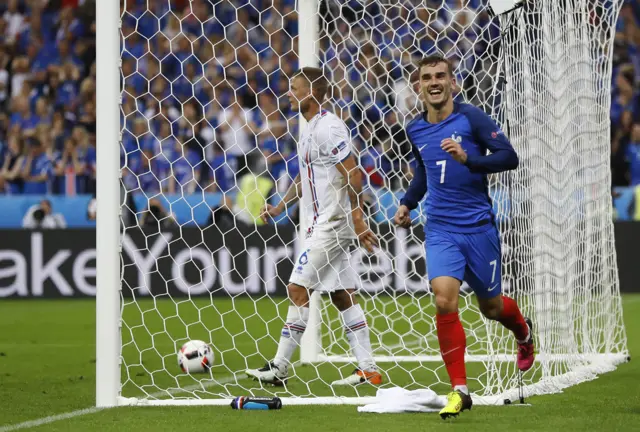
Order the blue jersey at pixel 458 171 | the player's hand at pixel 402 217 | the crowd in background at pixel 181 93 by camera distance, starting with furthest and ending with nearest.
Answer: the crowd in background at pixel 181 93 < the player's hand at pixel 402 217 < the blue jersey at pixel 458 171

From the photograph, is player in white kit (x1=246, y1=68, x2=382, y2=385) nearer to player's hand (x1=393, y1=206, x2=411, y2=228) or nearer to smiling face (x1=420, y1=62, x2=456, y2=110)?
player's hand (x1=393, y1=206, x2=411, y2=228)

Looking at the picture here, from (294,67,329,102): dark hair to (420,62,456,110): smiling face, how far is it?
125cm

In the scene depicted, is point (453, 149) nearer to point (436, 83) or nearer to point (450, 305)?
point (436, 83)

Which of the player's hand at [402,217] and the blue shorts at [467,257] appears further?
the player's hand at [402,217]

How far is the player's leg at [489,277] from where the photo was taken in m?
5.88

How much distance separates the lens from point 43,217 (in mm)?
14672

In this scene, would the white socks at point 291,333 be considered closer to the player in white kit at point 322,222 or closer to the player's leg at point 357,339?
the player in white kit at point 322,222

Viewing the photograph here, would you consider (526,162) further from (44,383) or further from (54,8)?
(54,8)

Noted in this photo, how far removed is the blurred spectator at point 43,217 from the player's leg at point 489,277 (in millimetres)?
9213

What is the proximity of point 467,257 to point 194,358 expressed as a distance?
245 centimetres

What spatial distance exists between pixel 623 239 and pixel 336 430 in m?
9.52

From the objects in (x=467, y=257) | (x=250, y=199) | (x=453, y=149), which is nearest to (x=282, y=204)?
(x=467, y=257)

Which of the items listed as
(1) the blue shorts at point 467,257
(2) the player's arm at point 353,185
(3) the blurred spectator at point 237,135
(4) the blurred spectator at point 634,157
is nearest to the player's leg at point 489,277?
(1) the blue shorts at point 467,257

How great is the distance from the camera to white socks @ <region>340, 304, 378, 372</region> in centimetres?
715
